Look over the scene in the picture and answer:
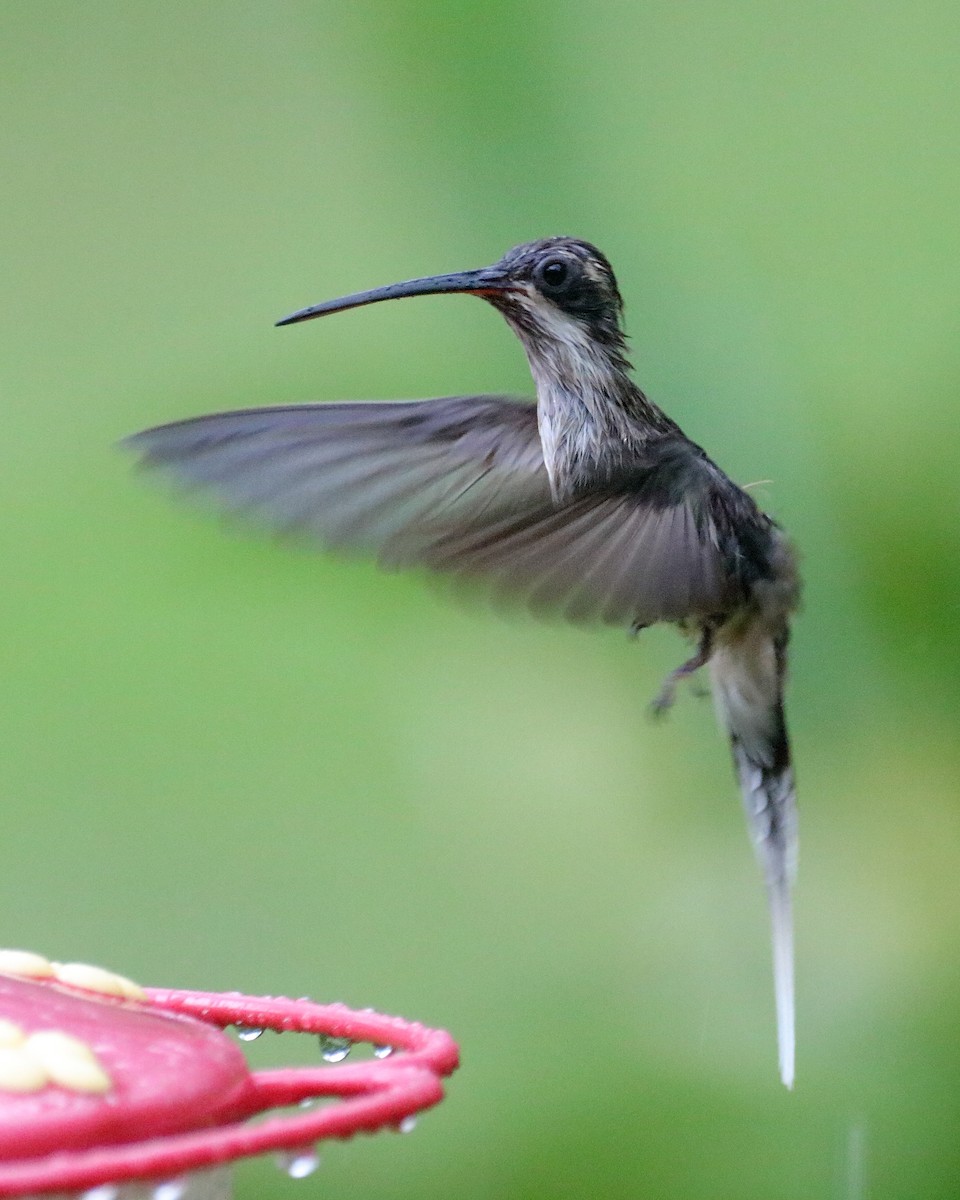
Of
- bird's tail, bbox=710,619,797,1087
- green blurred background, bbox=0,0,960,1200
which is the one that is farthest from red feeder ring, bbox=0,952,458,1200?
green blurred background, bbox=0,0,960,1200

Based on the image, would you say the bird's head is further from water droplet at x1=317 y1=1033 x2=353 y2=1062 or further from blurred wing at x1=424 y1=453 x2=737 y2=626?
water droplet at x1=317 y1=1033 x2=353 y2=1062

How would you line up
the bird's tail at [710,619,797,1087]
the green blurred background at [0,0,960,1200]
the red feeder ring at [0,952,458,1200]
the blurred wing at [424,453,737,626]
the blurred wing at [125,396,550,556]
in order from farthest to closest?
the green blurred background at [0,0,960,1200] < the bird's tail at [710,619,797,1087] < the blurred wing at [125,396,550,556] < the blurred wing at [424,453,737,626] < the red feeder ring at [0,952,458,1200]

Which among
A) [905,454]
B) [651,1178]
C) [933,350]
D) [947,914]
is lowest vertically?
[651,1178]

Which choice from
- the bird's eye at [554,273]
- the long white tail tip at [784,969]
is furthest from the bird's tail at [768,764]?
the bird's eye at [554,273]

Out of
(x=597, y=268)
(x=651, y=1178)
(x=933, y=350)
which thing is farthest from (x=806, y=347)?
(x=651, y=1178)

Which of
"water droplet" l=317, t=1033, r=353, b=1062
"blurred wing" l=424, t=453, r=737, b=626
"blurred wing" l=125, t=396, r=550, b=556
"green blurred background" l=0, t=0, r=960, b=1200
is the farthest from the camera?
"green blurred background" l=0, t=0, r=960, b=1200

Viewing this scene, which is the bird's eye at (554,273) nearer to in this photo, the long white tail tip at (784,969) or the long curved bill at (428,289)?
the long curved bill at (428,289)

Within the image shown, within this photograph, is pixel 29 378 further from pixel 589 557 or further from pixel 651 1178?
pixel 651 1178
